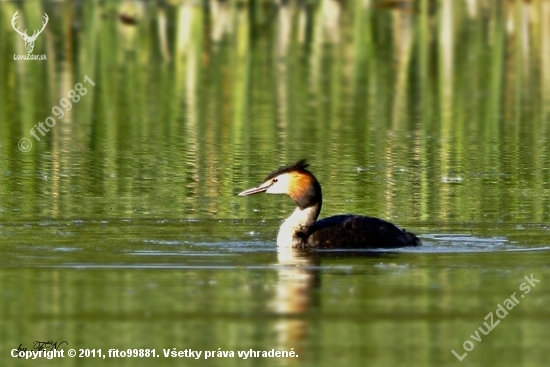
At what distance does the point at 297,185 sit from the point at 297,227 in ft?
1.46

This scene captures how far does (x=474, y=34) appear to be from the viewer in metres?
28.8

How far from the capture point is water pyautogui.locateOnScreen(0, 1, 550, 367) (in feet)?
26.2

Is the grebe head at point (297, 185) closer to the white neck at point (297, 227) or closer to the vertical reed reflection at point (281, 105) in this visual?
the white neck at point (297, 227)

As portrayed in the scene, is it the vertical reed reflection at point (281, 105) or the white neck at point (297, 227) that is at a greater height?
the vertical reed reflection at point (281, 105)

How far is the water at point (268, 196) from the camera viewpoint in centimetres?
798

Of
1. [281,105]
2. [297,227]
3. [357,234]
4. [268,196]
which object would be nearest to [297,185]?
[297,227]

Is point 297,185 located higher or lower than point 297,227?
higher

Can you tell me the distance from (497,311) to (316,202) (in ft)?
10.5

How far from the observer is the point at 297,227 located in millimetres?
11031

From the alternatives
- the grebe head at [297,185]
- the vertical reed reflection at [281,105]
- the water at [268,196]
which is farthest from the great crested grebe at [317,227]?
the vertical reed reflection at [281,105]

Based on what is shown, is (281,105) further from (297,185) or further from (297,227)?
(297,227)

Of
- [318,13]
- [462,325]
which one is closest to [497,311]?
[462,325]

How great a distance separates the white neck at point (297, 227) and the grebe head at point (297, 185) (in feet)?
0.19

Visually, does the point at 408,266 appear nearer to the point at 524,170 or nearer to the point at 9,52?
the point at 524,170
